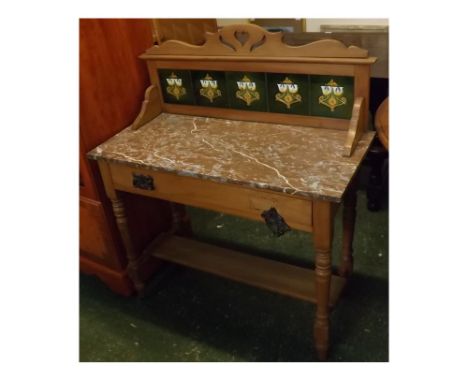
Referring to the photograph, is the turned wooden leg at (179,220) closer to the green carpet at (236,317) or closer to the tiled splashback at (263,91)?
the green carpet at (236,317)

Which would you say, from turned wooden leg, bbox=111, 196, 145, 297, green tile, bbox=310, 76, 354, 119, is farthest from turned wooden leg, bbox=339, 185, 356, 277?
turned wooden leg, bbox=111, 196, 145, 297

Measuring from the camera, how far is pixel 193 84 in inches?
65.4

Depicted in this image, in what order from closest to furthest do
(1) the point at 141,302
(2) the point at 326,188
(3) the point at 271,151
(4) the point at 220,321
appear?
(2) the point at 326,188
(3) the point at 271,151
(4) the point at 220,321
(1) the point at 141,302

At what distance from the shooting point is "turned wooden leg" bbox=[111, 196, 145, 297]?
1.64 metres

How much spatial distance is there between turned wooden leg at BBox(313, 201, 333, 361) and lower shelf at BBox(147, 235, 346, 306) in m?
0.10

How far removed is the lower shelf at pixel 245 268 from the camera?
163cm

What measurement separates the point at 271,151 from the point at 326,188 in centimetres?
28

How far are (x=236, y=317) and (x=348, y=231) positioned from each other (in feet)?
1.87

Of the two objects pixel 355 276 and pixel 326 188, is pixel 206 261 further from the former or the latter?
pixel 326 188

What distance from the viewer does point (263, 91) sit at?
60.7 inches

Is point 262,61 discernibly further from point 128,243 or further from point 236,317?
point 236,317

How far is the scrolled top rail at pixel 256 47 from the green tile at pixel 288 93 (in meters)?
0.08

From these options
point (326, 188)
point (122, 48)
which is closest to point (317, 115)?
point (326, 188)

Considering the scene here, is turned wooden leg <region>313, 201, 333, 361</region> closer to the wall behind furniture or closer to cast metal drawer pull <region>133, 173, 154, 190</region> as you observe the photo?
cast metal drawer pull <region>133, 173, 154, 190</region>
